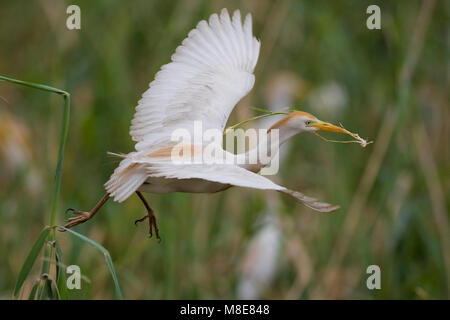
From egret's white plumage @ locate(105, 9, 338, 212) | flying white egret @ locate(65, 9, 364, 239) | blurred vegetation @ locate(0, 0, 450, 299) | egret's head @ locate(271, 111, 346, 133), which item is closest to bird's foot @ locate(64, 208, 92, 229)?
flying white egret @ locate(65, 9, 364, 239)

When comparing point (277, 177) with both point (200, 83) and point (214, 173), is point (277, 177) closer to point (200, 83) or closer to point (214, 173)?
point (200, 83)

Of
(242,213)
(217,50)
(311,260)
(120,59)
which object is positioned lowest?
(311,260)

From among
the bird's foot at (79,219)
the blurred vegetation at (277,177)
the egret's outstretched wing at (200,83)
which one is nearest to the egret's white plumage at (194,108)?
the egret's outstretched wing at (200,83)

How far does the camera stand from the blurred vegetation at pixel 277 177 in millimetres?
2385

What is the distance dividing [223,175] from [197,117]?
11.4 inches

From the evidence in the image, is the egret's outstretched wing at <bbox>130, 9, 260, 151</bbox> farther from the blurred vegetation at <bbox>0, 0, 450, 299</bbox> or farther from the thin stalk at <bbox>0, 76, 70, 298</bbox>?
the blurred vegetation at <bbox>0, 0, 450, 299</bbox>

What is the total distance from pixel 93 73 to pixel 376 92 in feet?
3.48

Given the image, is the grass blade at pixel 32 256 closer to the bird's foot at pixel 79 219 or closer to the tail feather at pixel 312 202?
the bird's foot at pixel 79 219

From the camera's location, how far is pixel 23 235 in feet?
8.42

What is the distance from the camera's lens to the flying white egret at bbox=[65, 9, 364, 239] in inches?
35.4

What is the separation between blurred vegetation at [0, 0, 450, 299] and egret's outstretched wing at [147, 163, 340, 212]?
1.19 meters
